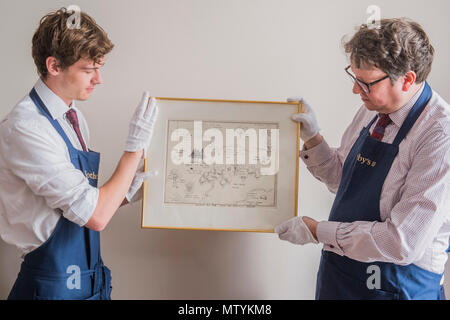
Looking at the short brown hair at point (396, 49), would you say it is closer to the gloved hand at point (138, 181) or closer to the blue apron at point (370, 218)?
the blue apron at point (370, 218)

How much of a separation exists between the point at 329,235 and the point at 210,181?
50cm

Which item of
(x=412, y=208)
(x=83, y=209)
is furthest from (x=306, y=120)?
(x=83, y=209)

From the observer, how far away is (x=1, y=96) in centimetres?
202

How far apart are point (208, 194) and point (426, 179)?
0.79 meters

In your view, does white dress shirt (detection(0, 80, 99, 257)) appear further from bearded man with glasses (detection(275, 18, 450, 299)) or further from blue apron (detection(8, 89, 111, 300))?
bearded man with glasses (detection(275, 18, 450, 299))

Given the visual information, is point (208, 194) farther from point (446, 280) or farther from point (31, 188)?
point (446, 280)

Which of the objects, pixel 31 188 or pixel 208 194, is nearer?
pixel 31 188

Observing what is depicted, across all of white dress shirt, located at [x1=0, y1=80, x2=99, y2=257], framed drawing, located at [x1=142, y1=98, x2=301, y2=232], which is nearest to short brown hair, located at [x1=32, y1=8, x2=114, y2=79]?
white dress shirt, located at [x1=0, y1=80, x2=99, y2=257]

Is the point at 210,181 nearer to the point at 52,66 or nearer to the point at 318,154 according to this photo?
the point at 318,154

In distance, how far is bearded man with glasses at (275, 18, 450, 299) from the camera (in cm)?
133

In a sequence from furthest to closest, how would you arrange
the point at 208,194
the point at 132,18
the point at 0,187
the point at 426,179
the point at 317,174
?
the point at 132,18, the point at 317,174, the point at 208,194, the point at 0,187, the point at 426,179


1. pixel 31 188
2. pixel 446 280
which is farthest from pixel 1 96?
pixel 446 280

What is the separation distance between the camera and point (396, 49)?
1367 millimetres

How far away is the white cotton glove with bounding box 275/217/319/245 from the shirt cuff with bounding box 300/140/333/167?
30 cm
